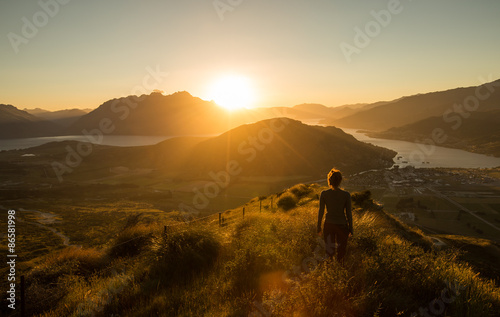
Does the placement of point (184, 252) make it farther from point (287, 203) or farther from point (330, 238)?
point (287, 203)

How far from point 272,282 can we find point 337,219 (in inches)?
85.8

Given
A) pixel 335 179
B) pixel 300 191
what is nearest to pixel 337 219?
pixel 335 179

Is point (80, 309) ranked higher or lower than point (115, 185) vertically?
higher

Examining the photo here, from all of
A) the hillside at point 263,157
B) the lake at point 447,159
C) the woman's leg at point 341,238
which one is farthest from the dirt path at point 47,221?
the lake at point 447,159

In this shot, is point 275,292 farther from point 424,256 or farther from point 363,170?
point 363,170

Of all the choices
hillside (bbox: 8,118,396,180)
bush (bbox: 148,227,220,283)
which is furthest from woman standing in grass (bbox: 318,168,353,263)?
hillside (bbox: 8,118,396,180)

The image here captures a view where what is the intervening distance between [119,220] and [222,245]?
5733 cm

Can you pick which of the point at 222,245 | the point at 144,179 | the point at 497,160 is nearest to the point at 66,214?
the point at 144,179

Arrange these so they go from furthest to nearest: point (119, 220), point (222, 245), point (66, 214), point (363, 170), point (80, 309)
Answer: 1. point (363, 170)
2. point (66, 214)
3. point (119, 220)
4. point (222, 245)
5. point (80, 309)

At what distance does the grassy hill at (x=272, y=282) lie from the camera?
4.89m

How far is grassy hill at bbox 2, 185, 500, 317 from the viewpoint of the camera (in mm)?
4891

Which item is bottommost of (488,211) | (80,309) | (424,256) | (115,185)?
(488,211)

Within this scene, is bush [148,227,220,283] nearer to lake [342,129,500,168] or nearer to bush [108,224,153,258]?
bush [108,224,153,258]

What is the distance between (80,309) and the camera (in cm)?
609
